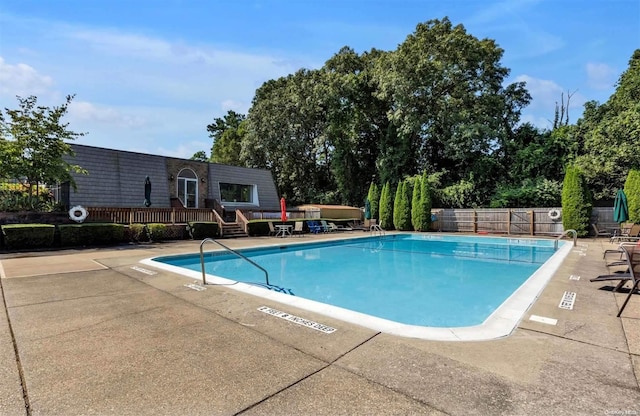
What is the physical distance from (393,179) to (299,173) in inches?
391

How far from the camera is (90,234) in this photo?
1234 centimetres

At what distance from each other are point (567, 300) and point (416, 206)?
16344mm

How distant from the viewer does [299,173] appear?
3178 centimetres

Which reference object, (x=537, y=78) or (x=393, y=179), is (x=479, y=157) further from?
(x=537, y=78)

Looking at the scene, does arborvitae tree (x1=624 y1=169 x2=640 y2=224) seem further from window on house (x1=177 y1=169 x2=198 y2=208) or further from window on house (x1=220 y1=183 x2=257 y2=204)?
window on house (x1=177 y1=169 x2=198 y2=208)

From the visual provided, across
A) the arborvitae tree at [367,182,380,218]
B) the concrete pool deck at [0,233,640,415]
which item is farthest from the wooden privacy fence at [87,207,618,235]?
the concrete pool deck at [0,233,640,415]

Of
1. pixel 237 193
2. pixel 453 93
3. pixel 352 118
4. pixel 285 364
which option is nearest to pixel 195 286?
pixel 285 364

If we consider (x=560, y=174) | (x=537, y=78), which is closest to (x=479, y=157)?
(x=560, y=174)

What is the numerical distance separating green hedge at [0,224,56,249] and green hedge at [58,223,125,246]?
1.26 ft

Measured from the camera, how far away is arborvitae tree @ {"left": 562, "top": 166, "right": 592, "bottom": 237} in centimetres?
1562

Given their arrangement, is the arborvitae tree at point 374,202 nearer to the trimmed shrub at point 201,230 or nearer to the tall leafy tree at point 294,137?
the tall leafy tree at point 294,137

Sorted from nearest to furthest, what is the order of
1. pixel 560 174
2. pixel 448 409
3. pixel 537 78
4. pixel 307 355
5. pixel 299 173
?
pixel 448 409 → pixel 307 355 → pixel 560 174 → pixel 537 78 → pixel 299 173

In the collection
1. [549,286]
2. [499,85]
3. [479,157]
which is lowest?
[549,286]

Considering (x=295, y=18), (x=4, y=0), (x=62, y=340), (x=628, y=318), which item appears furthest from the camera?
(x=295, y=18)
